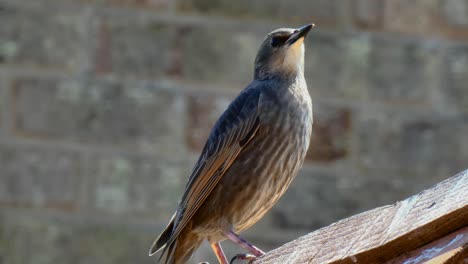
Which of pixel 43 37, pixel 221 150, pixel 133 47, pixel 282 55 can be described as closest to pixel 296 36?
pixel 282 55

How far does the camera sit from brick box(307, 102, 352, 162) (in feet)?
23.4

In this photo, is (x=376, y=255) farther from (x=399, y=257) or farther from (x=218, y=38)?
(x=218, y=38)

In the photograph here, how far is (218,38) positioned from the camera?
7191 mm

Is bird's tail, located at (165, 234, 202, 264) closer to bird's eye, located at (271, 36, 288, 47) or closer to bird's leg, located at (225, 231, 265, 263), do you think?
bird's leg, located at (225, 231, 265, 263)

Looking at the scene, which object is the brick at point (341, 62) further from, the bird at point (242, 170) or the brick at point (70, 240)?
the bird at point (242, 170)

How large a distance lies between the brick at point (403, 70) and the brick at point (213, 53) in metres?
0.73

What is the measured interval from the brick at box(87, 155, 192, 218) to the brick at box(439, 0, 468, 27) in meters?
1.69

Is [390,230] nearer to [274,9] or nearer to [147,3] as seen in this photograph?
[274,9]

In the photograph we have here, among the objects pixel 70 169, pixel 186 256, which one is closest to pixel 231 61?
pixel 70 169

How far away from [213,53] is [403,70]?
1075mm

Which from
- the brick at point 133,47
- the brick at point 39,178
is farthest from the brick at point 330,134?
the brick at point 39,178

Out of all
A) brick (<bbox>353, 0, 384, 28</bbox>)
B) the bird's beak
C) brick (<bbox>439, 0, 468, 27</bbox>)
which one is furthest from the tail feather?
brick (<bbox>439, 0, 468, 27</bbox>)

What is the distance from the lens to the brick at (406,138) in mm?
7164

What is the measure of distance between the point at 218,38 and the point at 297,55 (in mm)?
1801
